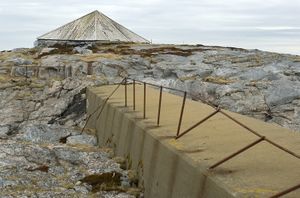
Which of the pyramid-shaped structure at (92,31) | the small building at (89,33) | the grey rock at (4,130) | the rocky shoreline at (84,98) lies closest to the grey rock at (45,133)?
the rocky shoreline at (84,98)

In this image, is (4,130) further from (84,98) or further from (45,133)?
(84,98)

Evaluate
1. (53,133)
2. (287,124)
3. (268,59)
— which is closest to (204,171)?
(53,133)

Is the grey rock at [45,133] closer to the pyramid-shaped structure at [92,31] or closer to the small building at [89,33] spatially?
the small building at [89,33]

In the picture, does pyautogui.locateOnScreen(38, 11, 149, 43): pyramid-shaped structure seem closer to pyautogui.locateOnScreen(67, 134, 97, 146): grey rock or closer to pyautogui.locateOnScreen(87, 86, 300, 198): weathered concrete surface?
pyautogui.locateOnScreen(67, 134, 97, 146): grey rock

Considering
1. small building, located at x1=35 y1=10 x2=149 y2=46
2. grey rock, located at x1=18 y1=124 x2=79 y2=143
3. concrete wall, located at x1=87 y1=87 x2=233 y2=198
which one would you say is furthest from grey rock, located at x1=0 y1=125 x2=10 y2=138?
small building, located at x1=35 y1=10 x2=149 y2=46

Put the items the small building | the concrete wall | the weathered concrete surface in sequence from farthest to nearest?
the small building → the concrete wall → the weathered concrete surface

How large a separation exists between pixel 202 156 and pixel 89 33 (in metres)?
40.8

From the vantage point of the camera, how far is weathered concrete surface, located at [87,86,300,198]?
20.5 feet

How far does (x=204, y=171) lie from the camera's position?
6.75 meters

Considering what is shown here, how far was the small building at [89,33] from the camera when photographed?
151 feet

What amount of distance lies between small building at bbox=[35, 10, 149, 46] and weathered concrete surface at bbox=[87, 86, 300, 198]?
110ft

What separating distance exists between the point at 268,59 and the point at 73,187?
23622mm

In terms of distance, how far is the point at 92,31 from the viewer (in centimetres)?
4709

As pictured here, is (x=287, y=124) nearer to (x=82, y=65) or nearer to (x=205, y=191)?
(x=82, y=65)
